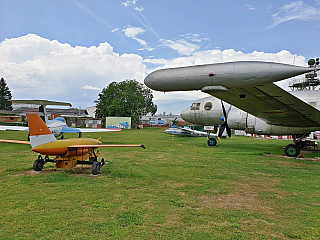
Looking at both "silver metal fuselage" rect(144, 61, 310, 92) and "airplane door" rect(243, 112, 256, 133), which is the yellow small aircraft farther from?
"airplane door" rect(243, 112, 256, 133)

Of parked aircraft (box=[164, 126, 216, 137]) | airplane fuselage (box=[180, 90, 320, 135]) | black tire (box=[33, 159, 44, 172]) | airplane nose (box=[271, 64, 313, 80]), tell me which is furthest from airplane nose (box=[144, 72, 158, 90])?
parked aircraft (box=[164, 126, 216, 137])

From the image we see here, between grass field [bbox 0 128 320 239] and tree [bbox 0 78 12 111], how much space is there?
76.7 metres

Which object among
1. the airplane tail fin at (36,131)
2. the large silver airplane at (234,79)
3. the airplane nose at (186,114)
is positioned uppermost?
the large silver airplane at (234,79)

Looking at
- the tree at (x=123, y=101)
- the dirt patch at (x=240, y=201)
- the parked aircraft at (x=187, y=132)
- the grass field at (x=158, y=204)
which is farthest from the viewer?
the tree at (x=123, y=101)

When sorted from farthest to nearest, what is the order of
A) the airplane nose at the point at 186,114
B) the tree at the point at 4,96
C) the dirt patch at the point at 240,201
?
1. the tree at the point at 4,96
2. the airplane nose at the point at 186,114
3. the dirt patch at the point at 240,201

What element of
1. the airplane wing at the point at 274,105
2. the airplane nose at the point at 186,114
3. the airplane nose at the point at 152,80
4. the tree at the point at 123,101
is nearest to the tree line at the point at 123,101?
the tree at the point at 123,101

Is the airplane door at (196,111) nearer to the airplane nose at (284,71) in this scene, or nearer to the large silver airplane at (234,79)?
the large silver airplane at (234,79)

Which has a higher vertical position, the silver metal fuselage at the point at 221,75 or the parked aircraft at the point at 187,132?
the silver metal fuselage at the point at 221,75

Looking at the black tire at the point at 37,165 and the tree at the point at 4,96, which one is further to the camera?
the tree at the point at 4,96

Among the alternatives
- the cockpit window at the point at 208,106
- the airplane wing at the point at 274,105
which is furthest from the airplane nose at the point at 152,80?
the cockpit window at the point at 208,106

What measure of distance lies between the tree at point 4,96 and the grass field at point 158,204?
76684mm

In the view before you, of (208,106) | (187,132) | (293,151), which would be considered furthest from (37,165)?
(187,132)

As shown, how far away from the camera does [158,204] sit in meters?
4.93

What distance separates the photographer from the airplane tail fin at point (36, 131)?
729cm
